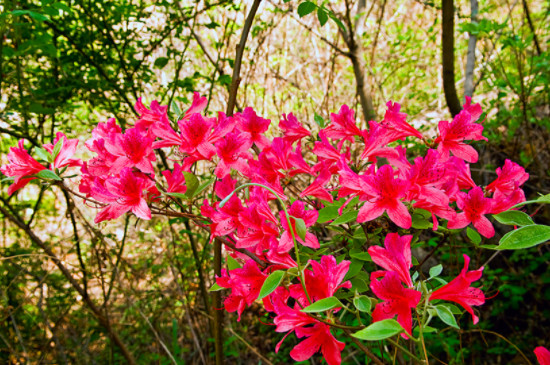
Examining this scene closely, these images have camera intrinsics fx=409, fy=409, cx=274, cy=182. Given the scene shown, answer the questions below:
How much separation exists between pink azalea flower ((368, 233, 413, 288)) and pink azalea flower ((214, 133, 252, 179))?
0.99 ft

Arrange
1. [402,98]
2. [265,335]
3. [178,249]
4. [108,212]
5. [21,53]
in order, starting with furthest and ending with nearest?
[402,98], [265,335], [178,249], [21,53], [108,212]

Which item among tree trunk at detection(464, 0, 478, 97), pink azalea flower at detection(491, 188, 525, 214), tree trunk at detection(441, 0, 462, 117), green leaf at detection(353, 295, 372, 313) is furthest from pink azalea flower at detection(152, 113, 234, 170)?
tree trunk at detection(464, 0, 478, 97)

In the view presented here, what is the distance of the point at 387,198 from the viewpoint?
614 millimetres

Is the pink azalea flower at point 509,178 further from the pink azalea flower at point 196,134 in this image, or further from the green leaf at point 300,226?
the pink azalea flower at point 196,134

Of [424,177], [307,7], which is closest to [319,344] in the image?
[424,177]

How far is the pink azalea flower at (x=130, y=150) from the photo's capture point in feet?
2.39

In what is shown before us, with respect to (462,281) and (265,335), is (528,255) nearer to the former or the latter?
(265,335)

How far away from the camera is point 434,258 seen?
2828 mm

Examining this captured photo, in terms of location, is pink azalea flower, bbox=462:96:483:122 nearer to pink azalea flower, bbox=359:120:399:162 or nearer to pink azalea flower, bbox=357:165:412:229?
pink azalea flower, bbox=359:120:399:162

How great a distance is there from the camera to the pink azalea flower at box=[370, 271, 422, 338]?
0.55m

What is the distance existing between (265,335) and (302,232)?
2962 millimetres

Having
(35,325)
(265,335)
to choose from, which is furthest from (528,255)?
(35,325)

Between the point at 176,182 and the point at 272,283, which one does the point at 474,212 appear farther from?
the point at 176,182

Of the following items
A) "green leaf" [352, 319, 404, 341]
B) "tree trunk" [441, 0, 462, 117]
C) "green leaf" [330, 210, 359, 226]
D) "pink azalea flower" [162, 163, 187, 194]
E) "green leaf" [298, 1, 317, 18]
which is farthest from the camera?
"tree trunk" [441, 0, 462, 117]
